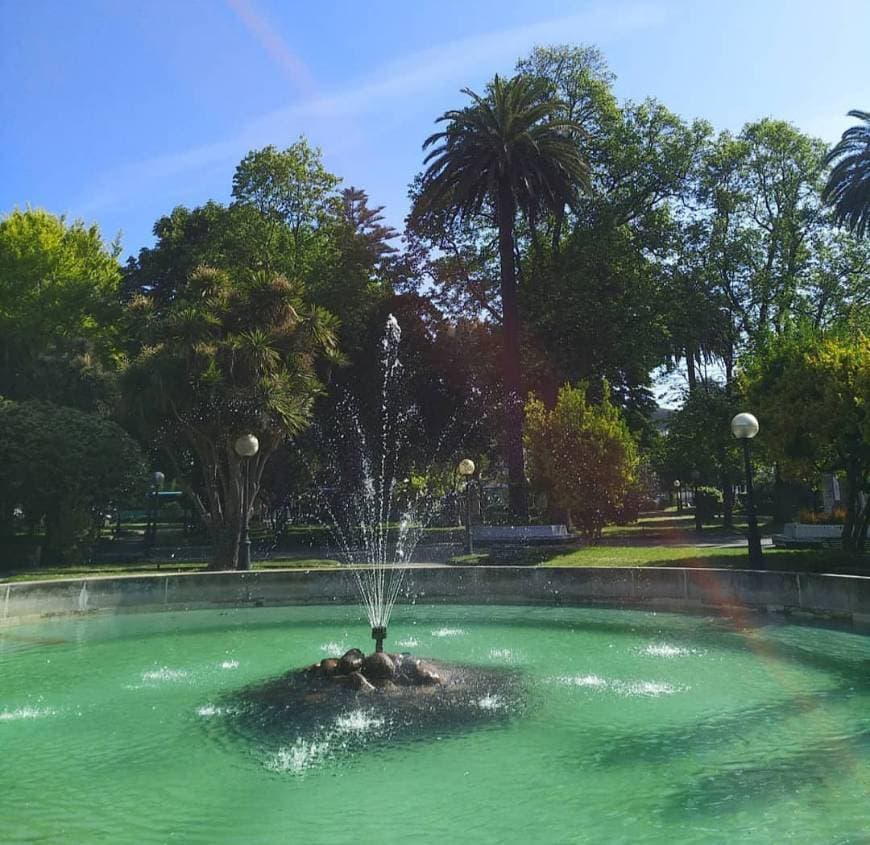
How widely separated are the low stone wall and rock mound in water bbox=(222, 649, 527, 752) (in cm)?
536

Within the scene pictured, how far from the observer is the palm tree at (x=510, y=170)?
3011 cm

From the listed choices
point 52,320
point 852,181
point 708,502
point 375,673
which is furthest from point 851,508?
point 52,320

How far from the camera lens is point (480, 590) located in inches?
610

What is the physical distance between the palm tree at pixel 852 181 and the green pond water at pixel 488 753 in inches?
1154

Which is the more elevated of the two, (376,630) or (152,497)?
(152,497)

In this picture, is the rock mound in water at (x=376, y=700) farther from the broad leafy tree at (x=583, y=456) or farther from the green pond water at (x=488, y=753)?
the broad leafy tree at (x=583, y=456)

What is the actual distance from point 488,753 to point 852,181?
35.8 metres

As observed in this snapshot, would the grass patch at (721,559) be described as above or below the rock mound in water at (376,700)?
above

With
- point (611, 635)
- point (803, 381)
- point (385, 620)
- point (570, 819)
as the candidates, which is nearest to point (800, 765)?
point (570, 819)

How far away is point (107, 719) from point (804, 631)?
31.0 feet

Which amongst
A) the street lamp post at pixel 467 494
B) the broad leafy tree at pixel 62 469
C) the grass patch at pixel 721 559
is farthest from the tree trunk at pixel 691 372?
the broad leafy tree at pixel 62 469

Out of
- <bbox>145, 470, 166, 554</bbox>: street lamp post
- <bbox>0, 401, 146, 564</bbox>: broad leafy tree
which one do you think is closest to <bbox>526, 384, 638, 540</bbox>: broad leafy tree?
<bbox>145, 470, 166, 554</bbox>: street lamp post

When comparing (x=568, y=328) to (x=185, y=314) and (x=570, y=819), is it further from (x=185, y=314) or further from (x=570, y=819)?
(x=570, y=819)

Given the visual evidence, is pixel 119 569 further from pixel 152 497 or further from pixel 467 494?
pixel 467 494
